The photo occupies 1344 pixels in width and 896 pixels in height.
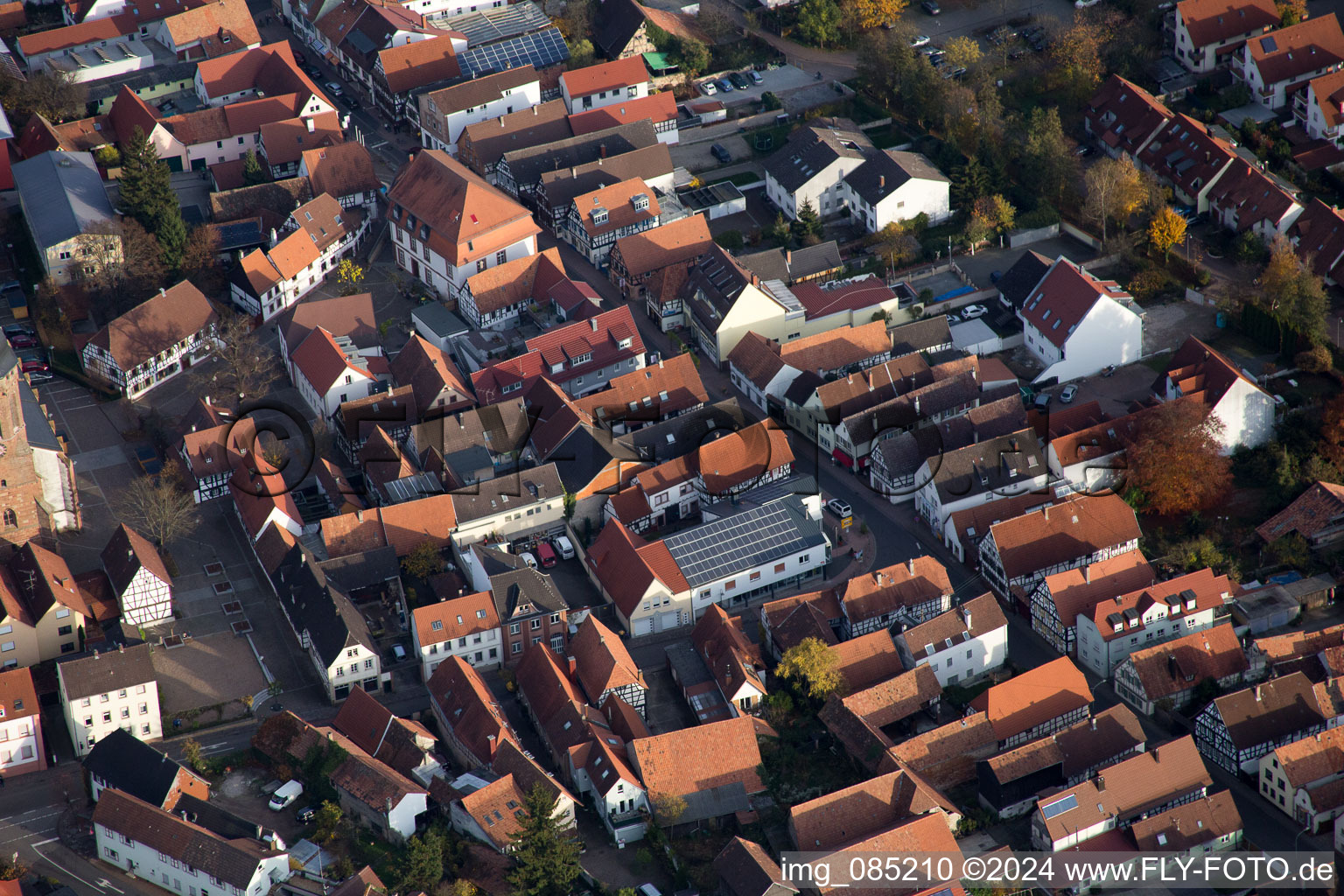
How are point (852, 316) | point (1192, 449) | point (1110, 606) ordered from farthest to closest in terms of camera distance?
1. point (852, 316)
2. point (1192, 449)
3. point (1110, 606)

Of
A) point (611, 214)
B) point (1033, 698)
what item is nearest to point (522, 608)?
point (1033, 698)

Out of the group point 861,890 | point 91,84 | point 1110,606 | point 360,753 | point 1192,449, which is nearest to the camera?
point 861,890

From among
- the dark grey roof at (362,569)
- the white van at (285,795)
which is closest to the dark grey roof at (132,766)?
the white van at (285,795)

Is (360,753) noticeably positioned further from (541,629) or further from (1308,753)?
(1308,753)

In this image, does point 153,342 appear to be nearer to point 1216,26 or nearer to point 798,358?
point 798,358

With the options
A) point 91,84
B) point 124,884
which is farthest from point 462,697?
point 91,84

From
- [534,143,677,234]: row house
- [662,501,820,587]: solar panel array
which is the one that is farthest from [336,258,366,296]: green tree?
[662,501,820,587]: solar panel array

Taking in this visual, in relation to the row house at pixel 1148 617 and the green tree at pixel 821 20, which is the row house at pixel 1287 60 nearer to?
the green tree at pixel 821 20
